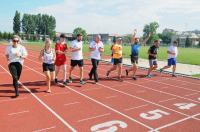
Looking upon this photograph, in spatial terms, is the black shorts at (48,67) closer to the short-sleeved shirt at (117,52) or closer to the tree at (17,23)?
the short-sleeved shirt at (117,52)

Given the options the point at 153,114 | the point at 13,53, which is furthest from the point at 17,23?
the point at 153,114

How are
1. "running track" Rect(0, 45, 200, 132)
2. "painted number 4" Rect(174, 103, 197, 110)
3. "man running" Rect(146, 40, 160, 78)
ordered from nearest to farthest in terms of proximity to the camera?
"running track" Rect(0, 45, 200, 132) → "painted number 4" Rect(174, 103, 197, 110) → "man running" Rect(146, 40, 160, 78)

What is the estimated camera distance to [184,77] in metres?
13.8

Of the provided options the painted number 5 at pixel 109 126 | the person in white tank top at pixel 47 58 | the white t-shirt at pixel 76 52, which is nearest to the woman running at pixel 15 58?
the person in white tank top at pixel 47 58

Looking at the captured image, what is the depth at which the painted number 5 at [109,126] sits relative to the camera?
570cm

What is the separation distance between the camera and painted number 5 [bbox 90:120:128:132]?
5.70 meters

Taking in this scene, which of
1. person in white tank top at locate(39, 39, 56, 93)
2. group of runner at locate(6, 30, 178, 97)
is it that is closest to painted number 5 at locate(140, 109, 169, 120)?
group of runner at locate(6, 30, 178, 97)

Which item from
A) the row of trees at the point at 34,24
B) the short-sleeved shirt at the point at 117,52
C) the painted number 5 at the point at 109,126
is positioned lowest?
the painted number 5 at the point at 109,126

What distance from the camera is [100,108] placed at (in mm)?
7281

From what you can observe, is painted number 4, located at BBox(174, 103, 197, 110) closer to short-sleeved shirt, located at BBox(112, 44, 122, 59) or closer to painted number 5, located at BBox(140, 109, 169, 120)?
painted number 5, located at BBox(140, 109, 169, 120)

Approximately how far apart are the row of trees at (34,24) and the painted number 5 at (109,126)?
104 metres

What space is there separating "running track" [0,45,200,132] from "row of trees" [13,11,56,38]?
100390 mm

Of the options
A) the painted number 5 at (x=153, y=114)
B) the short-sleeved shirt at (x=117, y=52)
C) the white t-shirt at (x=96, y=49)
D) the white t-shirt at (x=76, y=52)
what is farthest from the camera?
the short-sleeved shirt at (x=117, y=52)

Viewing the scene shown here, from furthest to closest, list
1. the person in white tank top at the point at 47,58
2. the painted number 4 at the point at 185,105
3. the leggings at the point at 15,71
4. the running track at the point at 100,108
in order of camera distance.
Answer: the person in white tank top at the point at 47,58 < the leggings at the point at 15,71 < the painted number 4 at the point at 185,105 < the running track at the point at 100,108
